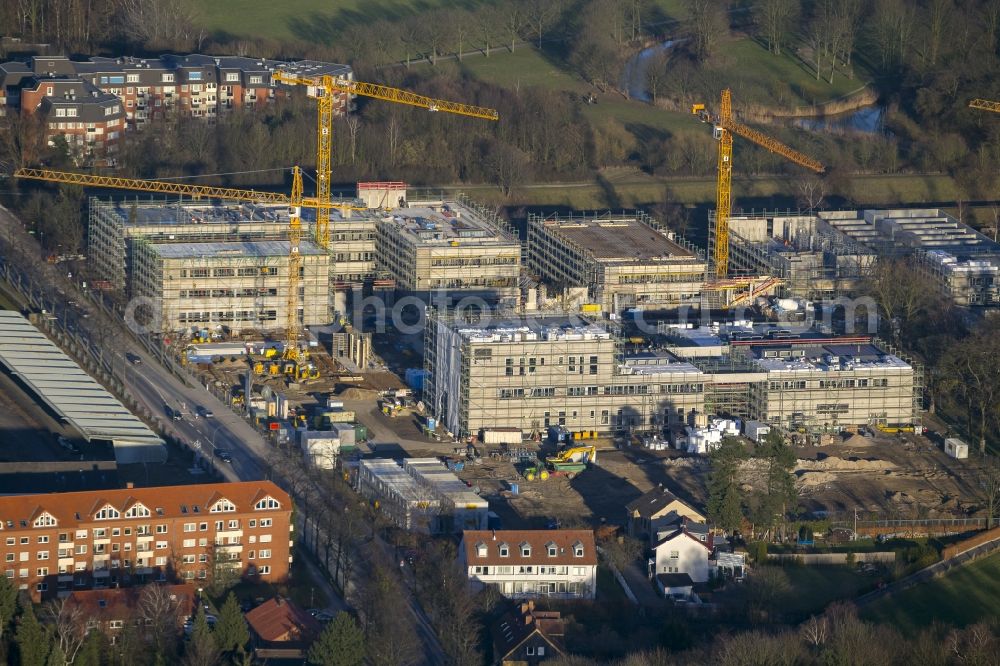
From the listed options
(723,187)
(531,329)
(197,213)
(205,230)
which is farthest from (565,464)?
(197,213)

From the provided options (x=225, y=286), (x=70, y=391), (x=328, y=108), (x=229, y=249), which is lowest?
(x=70, y=391)

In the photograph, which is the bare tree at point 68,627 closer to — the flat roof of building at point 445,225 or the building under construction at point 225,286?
the building under construction at point 225,286

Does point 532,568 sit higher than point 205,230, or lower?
lower

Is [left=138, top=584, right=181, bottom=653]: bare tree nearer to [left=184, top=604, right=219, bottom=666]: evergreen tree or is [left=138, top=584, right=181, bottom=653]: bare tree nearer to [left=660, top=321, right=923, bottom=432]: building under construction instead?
[left=184, top=604, right=219, bottom=666]: evergreen tree

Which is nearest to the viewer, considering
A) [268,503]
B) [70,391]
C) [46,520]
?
[46,520]

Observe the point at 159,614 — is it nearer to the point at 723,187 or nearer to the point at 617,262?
the point at 617,262

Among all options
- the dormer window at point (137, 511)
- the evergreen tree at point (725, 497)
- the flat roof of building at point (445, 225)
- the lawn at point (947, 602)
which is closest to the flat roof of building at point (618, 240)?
the flat roof of building at point (445, 225)

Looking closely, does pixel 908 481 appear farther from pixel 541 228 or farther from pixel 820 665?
pixel 541 228
